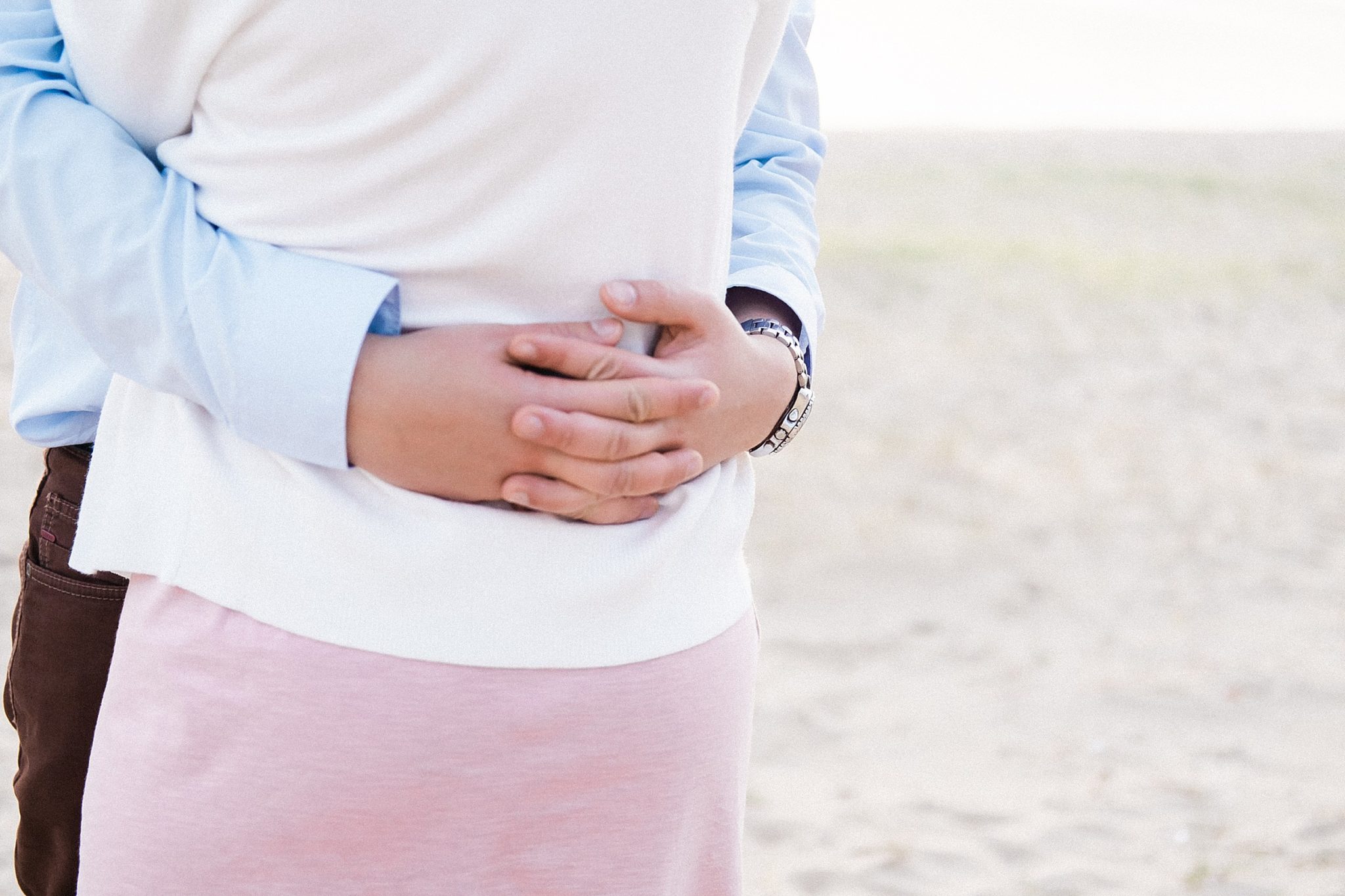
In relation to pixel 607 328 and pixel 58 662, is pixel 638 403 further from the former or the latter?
pixel 58 662

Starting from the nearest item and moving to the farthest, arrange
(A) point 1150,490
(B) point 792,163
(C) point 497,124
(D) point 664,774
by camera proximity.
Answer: (C) point 497,124 → (D) point 664,774 → (B) point 792,163 → (A) point 1150,490

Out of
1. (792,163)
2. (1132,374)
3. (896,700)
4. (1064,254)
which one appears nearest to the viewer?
(792,163)

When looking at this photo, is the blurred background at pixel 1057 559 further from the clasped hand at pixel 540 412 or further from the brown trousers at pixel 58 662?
the clasped hand at pixel 540 412

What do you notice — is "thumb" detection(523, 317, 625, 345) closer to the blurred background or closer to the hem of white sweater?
the hem of white sweater

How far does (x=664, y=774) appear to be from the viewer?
1.19 meters

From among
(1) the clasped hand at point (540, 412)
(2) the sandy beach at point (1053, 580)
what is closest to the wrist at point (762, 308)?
(1) the clasped hand at point (540, 412)

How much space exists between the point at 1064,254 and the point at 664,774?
30.3ft

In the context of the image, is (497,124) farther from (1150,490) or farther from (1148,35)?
(1148,35)

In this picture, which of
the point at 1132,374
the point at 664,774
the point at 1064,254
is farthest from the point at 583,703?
the point at 1064,254

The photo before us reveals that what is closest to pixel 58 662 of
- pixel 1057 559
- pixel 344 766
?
pixel 344 766

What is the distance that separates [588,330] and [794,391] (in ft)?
1.01

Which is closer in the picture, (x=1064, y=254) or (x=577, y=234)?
(x=577, y=234)

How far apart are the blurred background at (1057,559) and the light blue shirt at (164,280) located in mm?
2398

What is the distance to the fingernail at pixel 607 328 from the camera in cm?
114
